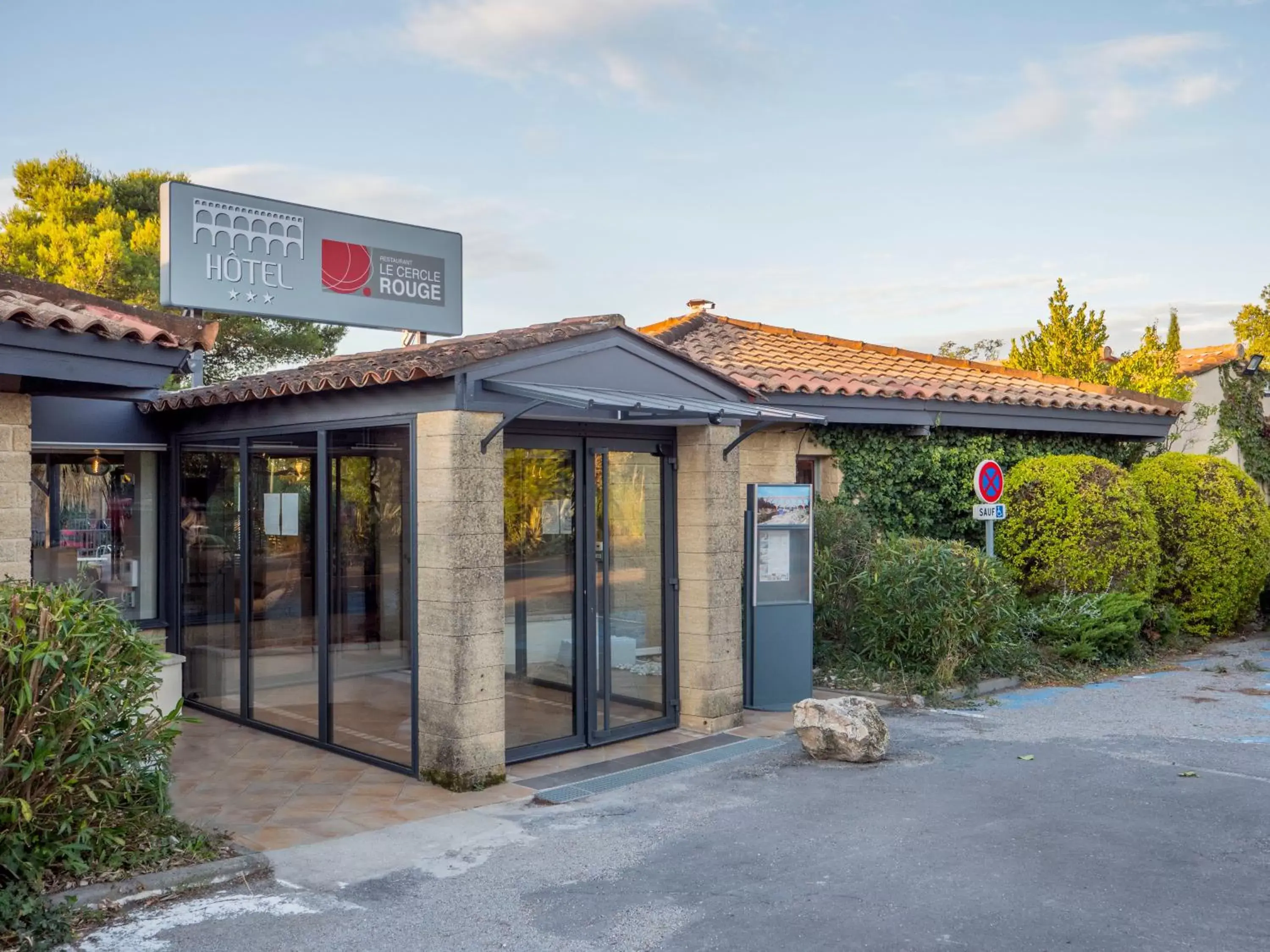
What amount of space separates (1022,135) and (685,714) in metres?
8.49

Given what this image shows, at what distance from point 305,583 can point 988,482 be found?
7019 millimetres

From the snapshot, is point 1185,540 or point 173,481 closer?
point 173,481

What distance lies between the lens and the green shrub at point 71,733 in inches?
182

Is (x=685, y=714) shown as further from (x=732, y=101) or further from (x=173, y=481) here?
(x=732, y=101)

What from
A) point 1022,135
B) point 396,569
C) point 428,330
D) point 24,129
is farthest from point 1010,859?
point 24,129

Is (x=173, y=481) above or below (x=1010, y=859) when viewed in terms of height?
above

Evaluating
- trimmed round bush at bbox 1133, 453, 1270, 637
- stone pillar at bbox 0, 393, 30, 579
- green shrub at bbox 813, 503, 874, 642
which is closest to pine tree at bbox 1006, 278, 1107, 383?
trimmed round bush at bbox 1133, 453, 1270, 637

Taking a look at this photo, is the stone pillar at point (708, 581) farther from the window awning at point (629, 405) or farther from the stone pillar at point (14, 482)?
the stone pillar at point (14, 482)

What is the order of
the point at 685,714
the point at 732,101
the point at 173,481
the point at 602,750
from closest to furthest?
the point at 602,750, the point at 685,714, the point at 173,481, the point at 732,101

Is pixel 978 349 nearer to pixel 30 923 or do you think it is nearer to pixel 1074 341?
pixel 1074 341

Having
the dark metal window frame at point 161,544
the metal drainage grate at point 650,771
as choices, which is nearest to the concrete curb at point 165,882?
the metal drainage grate at point 650,771

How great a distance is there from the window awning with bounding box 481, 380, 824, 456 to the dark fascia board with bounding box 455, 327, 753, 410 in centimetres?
10

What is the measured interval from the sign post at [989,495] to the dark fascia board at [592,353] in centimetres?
355

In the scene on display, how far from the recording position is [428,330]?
14164 millimetres
